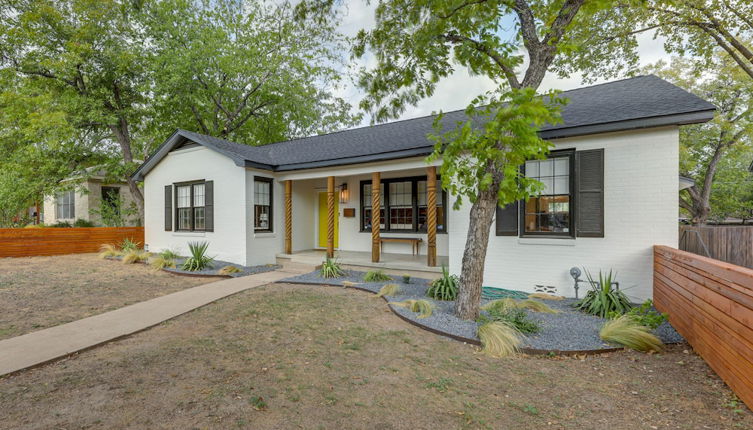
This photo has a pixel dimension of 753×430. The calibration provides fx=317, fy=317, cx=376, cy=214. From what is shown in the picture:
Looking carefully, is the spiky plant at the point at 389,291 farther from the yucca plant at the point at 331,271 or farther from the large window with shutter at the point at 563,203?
the large window with shutter at the point at 563,203

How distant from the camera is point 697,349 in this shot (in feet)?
12.3

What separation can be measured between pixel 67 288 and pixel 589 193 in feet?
36.2

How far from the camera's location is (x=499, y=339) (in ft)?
13.1

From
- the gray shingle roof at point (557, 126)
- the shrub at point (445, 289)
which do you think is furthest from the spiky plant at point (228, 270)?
the shrub at point (445, 289)

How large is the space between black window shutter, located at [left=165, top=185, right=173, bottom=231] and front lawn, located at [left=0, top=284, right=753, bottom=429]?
835 cm

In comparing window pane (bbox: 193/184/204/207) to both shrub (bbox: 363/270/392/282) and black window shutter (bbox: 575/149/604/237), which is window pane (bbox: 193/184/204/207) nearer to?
shrub (bbox: 363/270/392/282)

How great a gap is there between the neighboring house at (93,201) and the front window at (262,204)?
1082 centimetres

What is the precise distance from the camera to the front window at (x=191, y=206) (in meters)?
10.9

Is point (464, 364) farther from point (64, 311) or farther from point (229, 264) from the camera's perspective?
point (229, 264)

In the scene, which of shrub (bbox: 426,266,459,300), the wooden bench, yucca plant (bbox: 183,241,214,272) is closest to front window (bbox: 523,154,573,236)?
shrub (bbox: 426,266,459,300)

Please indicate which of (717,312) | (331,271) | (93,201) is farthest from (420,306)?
(93,201)

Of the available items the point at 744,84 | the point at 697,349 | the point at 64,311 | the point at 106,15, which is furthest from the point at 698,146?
the point at 106,15

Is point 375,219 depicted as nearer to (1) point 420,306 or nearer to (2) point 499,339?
(1) point 420,306

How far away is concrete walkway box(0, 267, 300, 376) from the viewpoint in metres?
3.58
